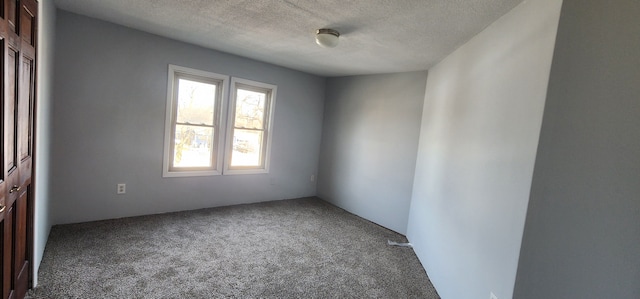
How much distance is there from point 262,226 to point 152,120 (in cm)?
181

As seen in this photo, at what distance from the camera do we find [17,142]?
151cm

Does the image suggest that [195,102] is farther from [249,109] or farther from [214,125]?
[249,109]

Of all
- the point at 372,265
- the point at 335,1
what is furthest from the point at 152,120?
the point at 372,265

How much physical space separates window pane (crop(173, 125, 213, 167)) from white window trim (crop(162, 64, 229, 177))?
3.7 inches

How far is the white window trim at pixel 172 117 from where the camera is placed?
11.2 ft

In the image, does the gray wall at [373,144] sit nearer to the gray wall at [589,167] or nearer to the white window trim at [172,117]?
the white window trim at [172,117]

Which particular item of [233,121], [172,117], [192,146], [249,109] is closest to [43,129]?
[172,117]

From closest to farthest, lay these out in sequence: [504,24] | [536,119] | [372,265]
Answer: [536,119]
[504,24]
[372,265]

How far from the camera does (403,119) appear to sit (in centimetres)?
371

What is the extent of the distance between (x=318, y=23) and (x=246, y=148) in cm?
243

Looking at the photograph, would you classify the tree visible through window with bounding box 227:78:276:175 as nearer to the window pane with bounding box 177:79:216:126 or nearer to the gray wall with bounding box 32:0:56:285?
the window pane with bounding box 177:79:216:126

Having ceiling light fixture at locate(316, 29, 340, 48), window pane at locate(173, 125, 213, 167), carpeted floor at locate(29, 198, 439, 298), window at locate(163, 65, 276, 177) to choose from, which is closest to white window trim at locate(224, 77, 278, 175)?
window at locate(163, 65, 276, 177)

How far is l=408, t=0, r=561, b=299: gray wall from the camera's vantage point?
4.89 feet

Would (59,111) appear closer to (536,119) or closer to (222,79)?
(222,79)
